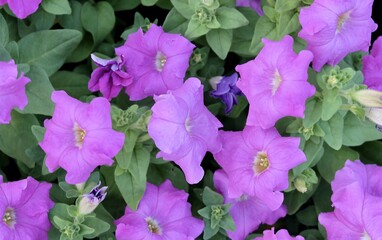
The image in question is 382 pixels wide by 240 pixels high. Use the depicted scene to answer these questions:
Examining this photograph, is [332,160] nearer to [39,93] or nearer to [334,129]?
[334,129]

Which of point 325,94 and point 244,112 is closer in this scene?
point 325,94

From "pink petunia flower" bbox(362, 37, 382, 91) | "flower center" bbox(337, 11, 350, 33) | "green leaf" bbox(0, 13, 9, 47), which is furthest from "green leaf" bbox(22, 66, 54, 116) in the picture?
"pink petunia flower" bbox(362, 37, 382, 91)

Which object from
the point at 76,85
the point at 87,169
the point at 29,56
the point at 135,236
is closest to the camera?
the point at 87,169

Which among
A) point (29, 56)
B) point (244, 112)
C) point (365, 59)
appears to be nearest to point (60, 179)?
point (29, 56)

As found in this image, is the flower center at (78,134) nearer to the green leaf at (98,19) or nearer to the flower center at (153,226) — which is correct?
the flower center at (153,226)

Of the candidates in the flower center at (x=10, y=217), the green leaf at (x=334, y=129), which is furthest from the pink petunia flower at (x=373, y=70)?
the flower center at (x=10, y=217)

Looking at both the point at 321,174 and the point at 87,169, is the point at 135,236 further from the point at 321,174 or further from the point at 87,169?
the point at 321,174

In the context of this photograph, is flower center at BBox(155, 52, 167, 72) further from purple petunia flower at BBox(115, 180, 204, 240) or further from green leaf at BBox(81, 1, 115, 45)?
purple petunia flower at BBox(115, 180, 204, 240)
